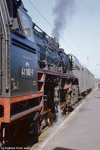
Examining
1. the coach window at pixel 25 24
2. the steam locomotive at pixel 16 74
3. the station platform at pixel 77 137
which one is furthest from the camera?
the station platform at pixel 77 137

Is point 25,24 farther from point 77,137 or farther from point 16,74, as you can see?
point 77,137

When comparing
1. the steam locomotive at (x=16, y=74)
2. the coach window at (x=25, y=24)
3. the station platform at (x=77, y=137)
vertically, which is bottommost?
the station platform at (x=77, y=137)

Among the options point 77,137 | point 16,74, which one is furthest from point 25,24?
point 77,137

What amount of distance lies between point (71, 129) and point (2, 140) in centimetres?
356

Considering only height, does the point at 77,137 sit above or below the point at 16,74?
below

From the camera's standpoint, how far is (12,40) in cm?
363

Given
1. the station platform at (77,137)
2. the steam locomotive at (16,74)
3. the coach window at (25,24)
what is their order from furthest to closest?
the station platform at (77,137) → the coach window at (25,24) → the steam locomotive at (16,74)

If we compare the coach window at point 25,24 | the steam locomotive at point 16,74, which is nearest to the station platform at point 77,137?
the steam locomotive at point 16,74

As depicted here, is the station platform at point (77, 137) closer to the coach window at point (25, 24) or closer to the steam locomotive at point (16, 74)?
the steam locomotive at point (16, 74)

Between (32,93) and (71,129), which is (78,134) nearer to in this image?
(71,129)

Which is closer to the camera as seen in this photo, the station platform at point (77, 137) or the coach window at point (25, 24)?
the coach window at point (25, 24)

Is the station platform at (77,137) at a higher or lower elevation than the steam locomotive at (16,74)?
lower

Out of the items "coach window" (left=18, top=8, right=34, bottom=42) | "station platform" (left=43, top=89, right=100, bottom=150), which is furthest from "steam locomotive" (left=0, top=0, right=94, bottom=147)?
"station platform" (left=43, top=89, right=100, bottom=150)

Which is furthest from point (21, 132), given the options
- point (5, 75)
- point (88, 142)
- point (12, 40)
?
point (12, 40)
